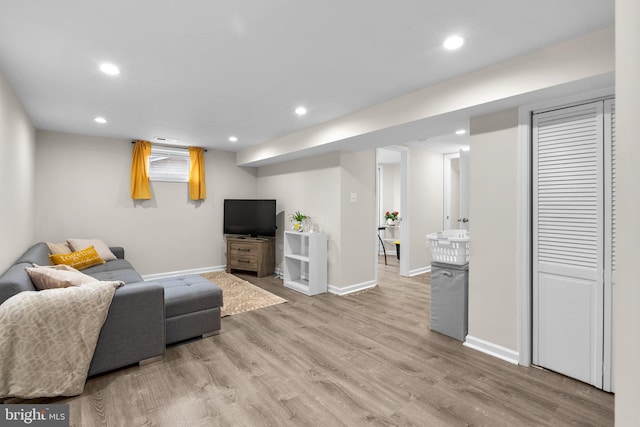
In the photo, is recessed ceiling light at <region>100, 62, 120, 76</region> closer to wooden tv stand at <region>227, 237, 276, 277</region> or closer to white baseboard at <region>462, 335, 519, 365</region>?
wooden tv stand at <region>227, 237, 276, 277</region>

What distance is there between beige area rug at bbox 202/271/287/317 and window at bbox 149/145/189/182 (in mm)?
1976

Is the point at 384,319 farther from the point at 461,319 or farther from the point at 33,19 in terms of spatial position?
the point at 33,19

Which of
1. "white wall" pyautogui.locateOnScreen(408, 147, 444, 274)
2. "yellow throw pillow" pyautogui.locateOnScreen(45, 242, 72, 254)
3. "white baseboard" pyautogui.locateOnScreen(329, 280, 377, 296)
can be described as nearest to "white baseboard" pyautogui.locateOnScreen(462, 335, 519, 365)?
"white baseboard" pyautogui.locateOnScreen(329, 280, 377, 296)

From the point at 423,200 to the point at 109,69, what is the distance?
16.9 ft

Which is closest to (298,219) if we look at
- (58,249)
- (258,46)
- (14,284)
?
(258,46)

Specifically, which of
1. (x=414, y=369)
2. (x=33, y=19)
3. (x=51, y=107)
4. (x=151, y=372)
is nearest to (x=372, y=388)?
(x=414, y=369)

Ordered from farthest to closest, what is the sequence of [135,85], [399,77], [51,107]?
[51,107]
[135,85]
[399,77]

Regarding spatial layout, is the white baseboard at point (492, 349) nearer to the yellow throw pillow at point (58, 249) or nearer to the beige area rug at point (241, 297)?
the beige area rug at point (241, 297)

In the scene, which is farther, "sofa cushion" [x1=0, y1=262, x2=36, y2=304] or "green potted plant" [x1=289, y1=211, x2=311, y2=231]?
"green potted plant" [x1=289, y1=211, x2=311, y2=231]

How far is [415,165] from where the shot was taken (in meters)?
5.79

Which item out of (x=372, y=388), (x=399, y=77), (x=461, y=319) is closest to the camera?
(x=372, y=388)

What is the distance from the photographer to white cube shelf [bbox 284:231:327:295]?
179 inches

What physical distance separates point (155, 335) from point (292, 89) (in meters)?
2.49

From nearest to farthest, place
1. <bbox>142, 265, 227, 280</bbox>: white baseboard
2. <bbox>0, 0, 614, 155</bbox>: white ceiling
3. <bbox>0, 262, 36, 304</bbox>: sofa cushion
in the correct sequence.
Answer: <bbox>0, 0, 614, 155</bbox>: white ceiling
<bbox>0, 262, 36, 304</bbox>: sofa cushion
<bbox>142, 265, 227, 280</bbox>: white baseboard
